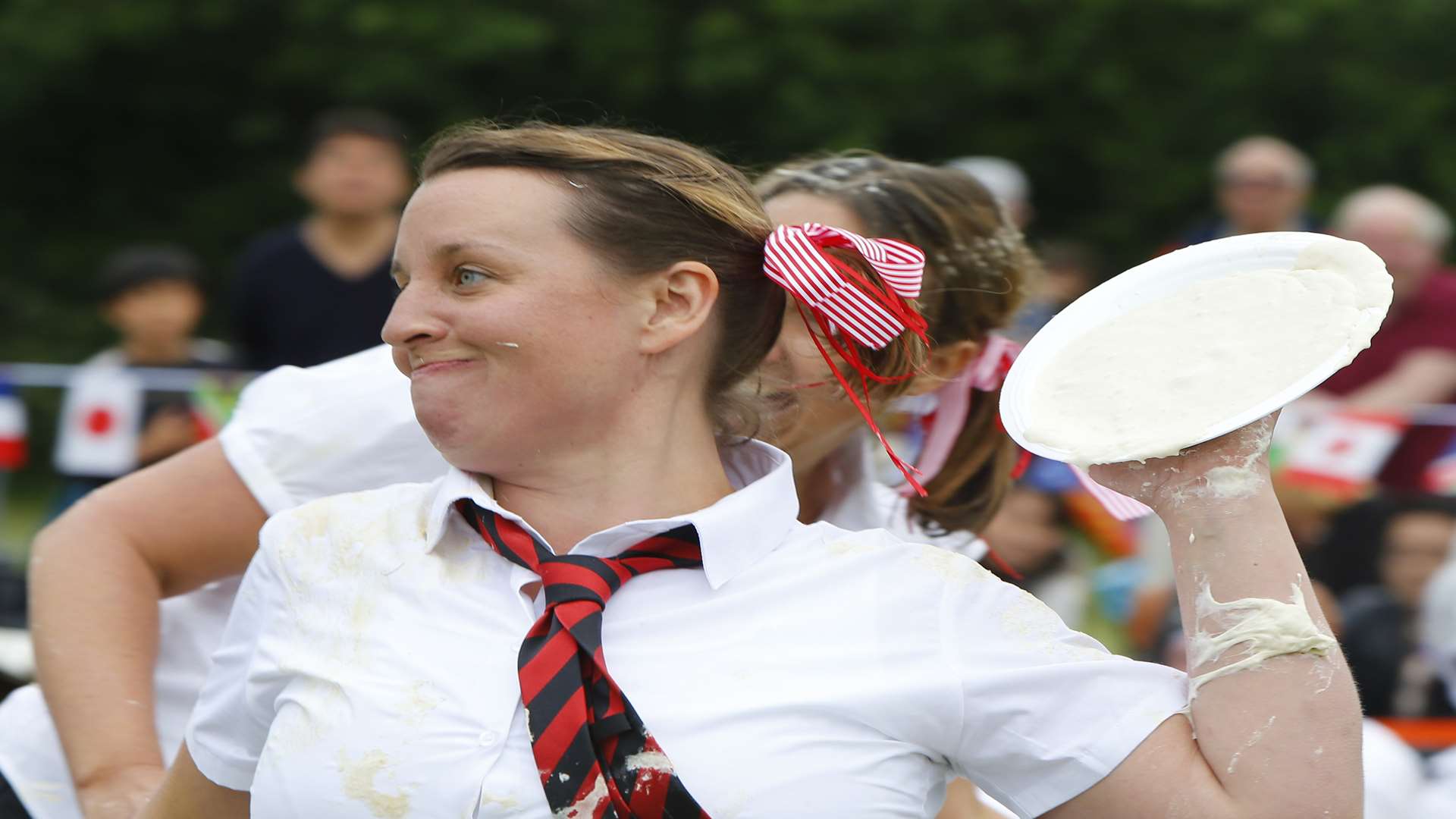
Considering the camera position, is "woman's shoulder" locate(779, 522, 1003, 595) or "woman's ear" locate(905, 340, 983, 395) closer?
"woman's shoulder" locate(779, 522, 1003, 595)

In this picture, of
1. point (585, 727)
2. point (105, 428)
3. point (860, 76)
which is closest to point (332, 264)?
point (105, 428)

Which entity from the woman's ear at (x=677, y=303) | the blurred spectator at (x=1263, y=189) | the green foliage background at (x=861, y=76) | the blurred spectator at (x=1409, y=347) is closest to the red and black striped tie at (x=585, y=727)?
the woman's ear at (x=677, y=303)

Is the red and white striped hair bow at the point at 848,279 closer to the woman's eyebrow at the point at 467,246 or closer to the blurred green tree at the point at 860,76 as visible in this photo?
the woman's eyebrow at the point at 467,246

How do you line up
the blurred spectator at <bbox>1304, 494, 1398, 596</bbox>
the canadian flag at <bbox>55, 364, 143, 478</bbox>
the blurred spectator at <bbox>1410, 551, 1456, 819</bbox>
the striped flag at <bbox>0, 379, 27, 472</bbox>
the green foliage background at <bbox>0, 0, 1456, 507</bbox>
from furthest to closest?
the green foliage background at <bbox>0, 0, 1456, 507</bbox> < the striped flag at <bbox>0, 379, 27, 472</bbox> < the canadian flag at <bbox>55, 364, 143, 478</bbox> < the blurred spectator at <bbox>1304, 494, 1398, 596</bbox> < the blurred spectator at <bbox>1410, 551, 1456, 819</bbox>

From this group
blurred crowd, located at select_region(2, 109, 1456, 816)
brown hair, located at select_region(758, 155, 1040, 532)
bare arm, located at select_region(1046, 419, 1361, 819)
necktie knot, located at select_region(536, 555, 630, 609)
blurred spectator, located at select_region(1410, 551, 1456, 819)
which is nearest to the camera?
bare arm, located at select_region(1046, 419, 1361, 819)

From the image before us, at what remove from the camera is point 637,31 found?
12.0 m

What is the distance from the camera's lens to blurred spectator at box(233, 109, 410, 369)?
5.10 meters

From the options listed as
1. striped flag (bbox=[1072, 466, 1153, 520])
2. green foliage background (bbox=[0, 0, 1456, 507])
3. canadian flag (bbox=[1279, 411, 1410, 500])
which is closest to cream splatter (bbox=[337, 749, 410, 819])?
striped flag (bbox=[1072, 466, 1153, 520])

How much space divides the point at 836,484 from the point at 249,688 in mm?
1007

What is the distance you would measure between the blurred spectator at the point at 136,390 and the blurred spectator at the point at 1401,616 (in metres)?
3.79

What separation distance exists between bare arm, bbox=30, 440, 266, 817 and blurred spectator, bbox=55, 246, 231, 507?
3.69 metres

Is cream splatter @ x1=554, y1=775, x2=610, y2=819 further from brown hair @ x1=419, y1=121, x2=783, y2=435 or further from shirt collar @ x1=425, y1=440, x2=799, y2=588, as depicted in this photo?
brown hair @ x1=419, y1=121, x2=783, y2=435

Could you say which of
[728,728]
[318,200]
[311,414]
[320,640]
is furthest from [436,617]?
[318,200]

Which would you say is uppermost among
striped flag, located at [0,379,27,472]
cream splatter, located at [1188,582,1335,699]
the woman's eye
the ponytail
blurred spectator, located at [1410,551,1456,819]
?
the woman's eye
